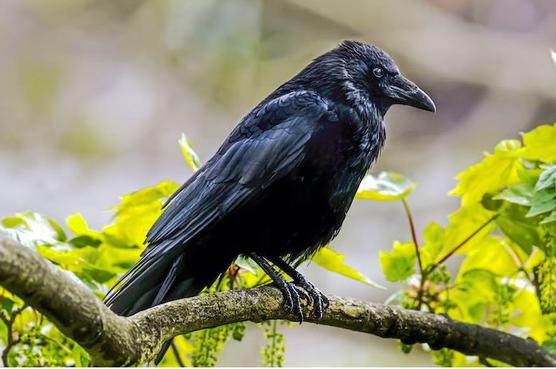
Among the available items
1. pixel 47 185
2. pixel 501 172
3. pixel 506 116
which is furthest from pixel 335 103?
pixel 506 116

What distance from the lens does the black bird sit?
2.54m

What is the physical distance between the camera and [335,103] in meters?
2.86

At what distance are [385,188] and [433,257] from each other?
0.77 ft

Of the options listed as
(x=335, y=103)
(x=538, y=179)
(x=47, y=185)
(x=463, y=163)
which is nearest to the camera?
(x=538, y=179)

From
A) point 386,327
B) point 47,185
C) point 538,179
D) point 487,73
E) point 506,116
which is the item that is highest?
point 487,73

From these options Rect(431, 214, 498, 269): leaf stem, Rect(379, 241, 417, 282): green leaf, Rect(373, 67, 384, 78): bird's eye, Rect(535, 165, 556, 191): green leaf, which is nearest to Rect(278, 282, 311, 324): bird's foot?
Rect(379, 241, 417, 282): green leaf

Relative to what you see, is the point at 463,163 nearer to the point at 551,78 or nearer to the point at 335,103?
the point at 551,78

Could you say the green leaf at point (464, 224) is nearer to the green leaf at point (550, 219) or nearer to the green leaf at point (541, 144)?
the green leaf at point (541, 144)

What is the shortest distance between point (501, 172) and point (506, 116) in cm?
428

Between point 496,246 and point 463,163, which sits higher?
point 463,163

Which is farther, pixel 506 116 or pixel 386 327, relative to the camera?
pixel 506 116

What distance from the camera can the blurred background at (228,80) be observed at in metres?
6.37

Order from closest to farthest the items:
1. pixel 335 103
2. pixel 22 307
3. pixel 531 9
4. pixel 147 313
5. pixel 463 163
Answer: pixel 147 313
pixel 22 307
pixel 335 103
pixel 463 163
pixel 531 9

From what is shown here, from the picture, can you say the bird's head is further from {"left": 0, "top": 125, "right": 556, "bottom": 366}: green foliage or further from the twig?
the twig
